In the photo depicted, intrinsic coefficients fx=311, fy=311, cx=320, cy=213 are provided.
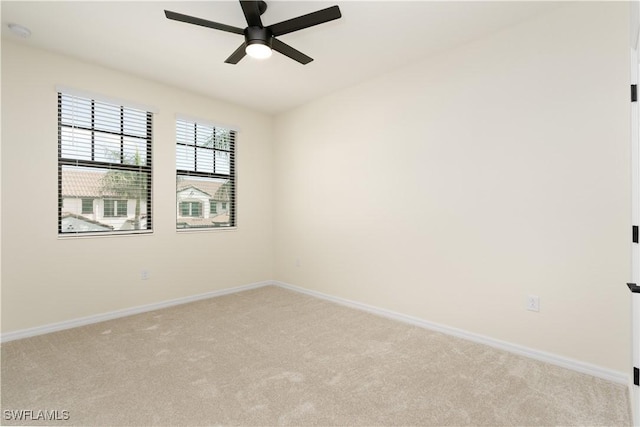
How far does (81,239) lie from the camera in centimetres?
318

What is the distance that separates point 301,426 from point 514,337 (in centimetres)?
191

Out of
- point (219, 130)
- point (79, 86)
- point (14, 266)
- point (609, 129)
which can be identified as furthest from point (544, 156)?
point (14, 266)

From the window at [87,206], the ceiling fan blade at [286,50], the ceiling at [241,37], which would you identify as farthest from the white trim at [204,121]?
the ceiling fan blade at [286,50]

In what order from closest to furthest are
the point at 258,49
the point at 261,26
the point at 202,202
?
the point at 261,26
the point at 258,49
the point at 202,202

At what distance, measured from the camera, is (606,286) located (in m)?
2.15

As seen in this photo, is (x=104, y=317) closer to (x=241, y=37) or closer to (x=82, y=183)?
(x=82, y=183)

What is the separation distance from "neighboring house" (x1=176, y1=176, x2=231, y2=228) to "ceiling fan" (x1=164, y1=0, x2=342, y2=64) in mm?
2043

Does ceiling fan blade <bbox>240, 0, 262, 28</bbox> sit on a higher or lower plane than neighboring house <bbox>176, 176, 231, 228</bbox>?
higher

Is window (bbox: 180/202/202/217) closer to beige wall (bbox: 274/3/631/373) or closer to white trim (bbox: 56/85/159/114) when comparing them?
white trim (bbox: 56/85/159/114)

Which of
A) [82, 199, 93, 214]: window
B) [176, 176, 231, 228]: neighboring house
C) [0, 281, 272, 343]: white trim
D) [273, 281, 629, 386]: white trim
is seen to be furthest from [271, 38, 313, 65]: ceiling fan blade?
A: [0, 281, 272, 343]: white trim

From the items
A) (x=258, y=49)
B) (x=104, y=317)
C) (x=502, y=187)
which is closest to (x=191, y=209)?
(x=104, y=317)

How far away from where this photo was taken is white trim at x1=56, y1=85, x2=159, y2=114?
10.0 feet

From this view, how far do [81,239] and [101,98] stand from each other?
1.48 m

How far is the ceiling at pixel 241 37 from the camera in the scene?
7.70 ft
